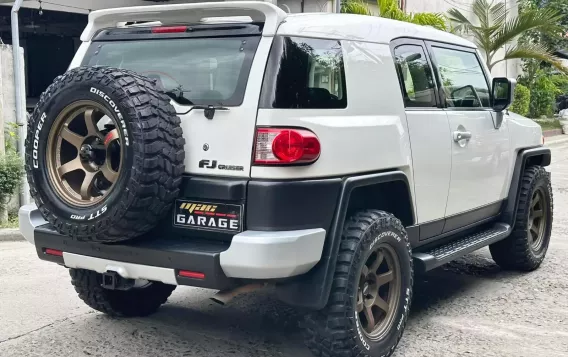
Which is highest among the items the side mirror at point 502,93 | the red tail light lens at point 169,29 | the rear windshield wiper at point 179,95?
the red tail light lens at point 169,29

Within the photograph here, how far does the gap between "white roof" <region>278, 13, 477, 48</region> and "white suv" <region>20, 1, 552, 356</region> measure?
1 centimetres

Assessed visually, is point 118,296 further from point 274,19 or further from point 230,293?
point 274,19

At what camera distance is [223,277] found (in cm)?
342

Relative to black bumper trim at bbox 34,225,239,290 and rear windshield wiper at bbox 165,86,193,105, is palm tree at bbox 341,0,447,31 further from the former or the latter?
black bumper trim at bbox 34,225,239,290

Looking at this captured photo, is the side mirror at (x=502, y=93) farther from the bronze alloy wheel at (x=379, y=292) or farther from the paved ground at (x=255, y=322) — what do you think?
the bronze alloy wheel at (x=379, y=292)

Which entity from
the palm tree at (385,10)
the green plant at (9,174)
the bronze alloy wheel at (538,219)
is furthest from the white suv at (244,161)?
the palm tree at (385,10)

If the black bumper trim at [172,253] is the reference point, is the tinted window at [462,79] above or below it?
above

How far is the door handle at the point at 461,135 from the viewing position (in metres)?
4.79

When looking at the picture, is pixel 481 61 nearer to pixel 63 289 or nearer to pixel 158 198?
pixel 158 198

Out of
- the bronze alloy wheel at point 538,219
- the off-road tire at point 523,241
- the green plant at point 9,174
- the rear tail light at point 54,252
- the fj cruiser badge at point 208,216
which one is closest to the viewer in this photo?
the fj cruiser badge at point 208,216

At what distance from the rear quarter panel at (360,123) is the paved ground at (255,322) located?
1.25 metres


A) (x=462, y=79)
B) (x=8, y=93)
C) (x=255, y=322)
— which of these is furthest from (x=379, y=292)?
(x=8, y=93)

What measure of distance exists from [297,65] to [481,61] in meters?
2.65

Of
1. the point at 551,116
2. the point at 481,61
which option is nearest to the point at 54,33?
the point at 551,116
